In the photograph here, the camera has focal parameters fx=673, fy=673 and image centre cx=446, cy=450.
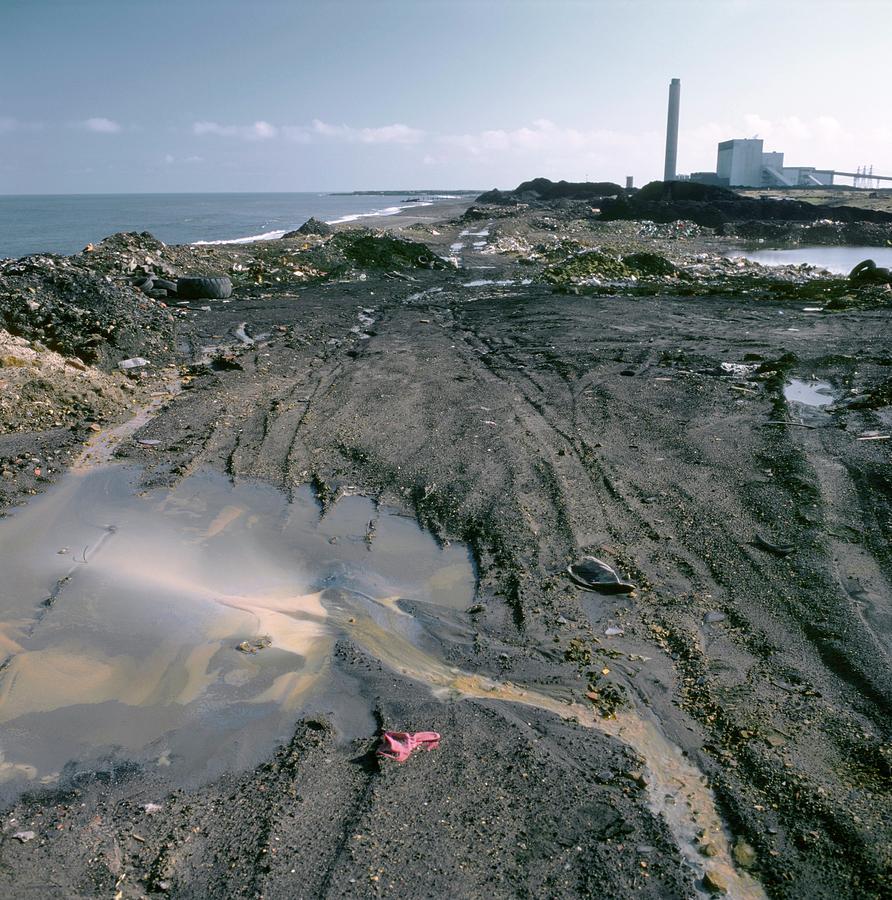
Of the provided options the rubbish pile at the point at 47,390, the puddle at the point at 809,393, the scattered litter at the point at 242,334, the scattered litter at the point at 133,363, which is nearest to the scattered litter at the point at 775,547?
the puddle at the point at 809,393

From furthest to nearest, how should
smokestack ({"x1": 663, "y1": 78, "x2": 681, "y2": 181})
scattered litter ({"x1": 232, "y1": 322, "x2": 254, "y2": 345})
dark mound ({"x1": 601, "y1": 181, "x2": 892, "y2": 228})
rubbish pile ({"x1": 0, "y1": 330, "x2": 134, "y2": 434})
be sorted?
smokestack ({"x1": 663, "y1": 78, "x2": 681, "y2": 181}), dark mound ({"x1": 601, "y1": 181, "x2": 892, "y2": 228}), scattered litter ({"x1": 232, "y1": 322, "x2": 254, "y2": 345}), rubbish pile ({"x1": 0, "y1": 330, "x2": 134, "y2": 434})

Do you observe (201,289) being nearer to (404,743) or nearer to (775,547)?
(775,547)

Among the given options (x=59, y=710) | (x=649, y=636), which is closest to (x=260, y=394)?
(x=59, y=710)

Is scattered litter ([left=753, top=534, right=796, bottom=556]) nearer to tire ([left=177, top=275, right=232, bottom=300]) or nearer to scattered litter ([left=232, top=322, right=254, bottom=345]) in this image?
scattered litter ([left=232, top=322, right=254, bottom=345])

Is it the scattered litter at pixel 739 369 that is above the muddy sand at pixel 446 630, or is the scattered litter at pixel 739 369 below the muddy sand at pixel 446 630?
above

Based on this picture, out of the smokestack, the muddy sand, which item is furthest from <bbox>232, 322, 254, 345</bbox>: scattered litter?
the smokestack

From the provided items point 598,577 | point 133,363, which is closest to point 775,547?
point 598,577

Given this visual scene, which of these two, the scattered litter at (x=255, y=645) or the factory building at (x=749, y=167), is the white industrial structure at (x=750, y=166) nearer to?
the factory building at (x=749, y=167)

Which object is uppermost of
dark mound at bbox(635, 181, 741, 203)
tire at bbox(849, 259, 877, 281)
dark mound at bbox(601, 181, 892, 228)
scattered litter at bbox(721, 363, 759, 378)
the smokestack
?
the smokestack
